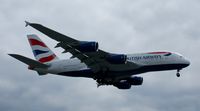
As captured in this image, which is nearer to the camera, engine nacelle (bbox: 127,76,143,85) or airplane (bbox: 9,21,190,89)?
airplane (bbox: 9,21,190,89)

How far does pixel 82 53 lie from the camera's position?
73.2 meters

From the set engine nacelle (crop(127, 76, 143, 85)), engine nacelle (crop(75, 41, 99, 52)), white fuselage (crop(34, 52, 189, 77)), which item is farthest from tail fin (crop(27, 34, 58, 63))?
engine nacelle (crop(75, 41, 99, 52))

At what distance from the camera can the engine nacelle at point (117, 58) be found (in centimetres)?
7425

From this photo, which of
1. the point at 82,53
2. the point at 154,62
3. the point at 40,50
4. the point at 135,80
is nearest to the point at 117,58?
the point at 82,53

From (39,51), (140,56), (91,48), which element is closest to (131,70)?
(140,56)

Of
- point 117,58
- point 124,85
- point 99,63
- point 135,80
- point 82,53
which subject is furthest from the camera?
point 124,85

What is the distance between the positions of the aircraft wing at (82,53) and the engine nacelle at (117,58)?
598 mm

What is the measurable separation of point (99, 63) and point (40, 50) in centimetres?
1373

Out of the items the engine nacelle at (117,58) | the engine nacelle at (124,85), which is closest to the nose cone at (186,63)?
the engine nacelle at (117,58)

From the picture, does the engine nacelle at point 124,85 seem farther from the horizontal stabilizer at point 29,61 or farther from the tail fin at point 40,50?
the horizontal stabilizer at point 29,61

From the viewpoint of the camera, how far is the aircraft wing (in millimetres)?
66500

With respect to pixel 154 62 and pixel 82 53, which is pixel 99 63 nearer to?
pixel 82 53

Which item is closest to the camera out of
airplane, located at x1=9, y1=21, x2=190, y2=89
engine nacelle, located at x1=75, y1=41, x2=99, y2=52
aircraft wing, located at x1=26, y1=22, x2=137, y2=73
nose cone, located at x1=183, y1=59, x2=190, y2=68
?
aircraft wing, located at x1=26, y1=22, x2=137, y2=73

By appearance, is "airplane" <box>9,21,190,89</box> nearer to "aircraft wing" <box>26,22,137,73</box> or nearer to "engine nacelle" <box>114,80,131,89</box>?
"aircraft wing" <box>26,22,137,73</box>
